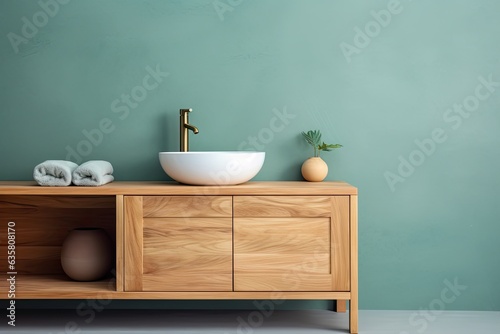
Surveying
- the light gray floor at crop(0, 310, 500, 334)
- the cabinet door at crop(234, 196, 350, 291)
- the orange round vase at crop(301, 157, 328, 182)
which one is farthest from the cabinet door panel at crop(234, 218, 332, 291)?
the orange round vase at crop(301, 157, 328, 182)

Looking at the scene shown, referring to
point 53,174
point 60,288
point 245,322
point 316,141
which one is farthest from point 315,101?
A: point 60,288

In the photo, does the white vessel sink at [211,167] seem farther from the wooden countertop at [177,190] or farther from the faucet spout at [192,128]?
the faucet spout at [192,128]

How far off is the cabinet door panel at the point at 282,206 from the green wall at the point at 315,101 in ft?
1.45

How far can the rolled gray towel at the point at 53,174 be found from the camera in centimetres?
249

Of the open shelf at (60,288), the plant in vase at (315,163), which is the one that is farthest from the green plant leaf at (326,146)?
the open shelf at (60,288)

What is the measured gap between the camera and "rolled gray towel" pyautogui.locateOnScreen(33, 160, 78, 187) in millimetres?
2486

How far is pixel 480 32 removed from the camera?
283 centimetres

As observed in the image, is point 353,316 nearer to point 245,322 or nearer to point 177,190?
point 245,322

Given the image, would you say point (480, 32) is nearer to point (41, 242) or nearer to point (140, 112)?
point (140, 112)

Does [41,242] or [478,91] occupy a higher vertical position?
[478,91]

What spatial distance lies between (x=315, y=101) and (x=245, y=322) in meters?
1.07

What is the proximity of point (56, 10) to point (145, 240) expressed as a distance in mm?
1232

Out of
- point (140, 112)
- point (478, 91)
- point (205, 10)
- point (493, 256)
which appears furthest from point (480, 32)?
point (140, 112)

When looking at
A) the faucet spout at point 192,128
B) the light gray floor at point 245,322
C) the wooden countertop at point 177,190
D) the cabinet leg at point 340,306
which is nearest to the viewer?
the wooden countertop at point 177,190
